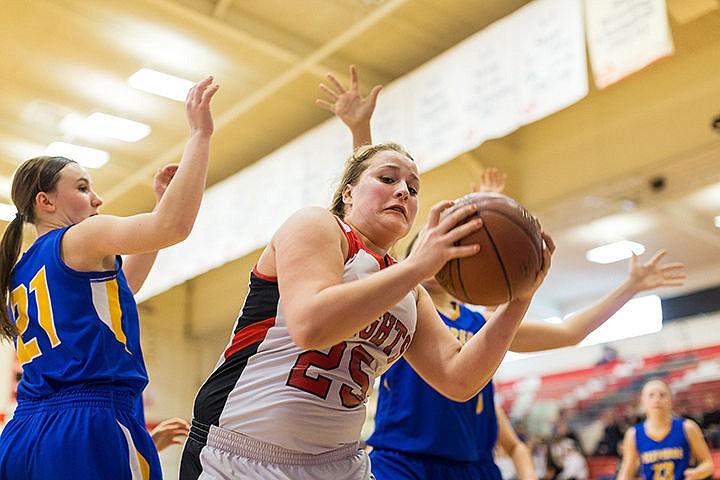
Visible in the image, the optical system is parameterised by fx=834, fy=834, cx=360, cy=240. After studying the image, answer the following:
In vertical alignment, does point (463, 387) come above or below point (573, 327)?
below

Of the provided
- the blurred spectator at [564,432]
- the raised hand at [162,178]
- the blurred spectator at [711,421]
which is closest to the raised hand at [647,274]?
the raised hand at [162,178]


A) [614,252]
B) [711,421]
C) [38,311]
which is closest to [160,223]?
[38,311]

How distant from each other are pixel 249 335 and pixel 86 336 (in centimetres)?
66

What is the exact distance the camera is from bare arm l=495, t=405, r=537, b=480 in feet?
16.3

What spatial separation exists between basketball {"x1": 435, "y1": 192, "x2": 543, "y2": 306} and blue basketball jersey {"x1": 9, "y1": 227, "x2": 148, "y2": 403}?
118 centimetres

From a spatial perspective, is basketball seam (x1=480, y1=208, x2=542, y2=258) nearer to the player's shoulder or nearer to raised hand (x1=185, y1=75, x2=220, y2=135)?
the player's shoulder

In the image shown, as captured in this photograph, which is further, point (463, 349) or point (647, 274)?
point (647, 274)

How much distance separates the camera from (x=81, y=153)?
32.3 ft

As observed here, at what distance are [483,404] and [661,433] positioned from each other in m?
4.94

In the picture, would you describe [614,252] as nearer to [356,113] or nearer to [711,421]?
[711,421]

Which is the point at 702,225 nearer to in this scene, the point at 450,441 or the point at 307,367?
the point at 450,441

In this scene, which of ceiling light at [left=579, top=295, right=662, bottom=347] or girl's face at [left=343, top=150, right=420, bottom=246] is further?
ceiling light at [left=579, top=295, right=662, bottom=347]

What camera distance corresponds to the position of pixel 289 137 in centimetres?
969

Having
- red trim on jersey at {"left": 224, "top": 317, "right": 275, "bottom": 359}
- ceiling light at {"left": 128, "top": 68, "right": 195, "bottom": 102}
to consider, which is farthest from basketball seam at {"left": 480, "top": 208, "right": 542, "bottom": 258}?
ceiling light at {"left": 128, "top": 68, "right": 195, "bottom": 102}
